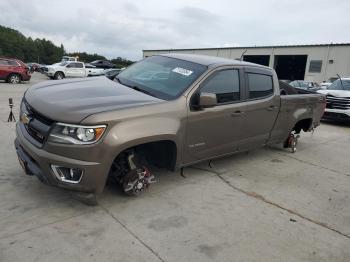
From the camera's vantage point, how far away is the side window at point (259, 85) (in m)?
5.56

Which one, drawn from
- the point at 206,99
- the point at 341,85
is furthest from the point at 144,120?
the point at 341,85

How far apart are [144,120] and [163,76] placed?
120 cm

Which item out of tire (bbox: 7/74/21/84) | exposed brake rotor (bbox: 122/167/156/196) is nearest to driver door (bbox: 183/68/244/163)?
exposed brake rotor (bbox: 122/167/156/196)

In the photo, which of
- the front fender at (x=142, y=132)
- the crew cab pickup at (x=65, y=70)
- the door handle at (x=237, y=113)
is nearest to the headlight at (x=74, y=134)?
the front fender at (x=142, y=132)

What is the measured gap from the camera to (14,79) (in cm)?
2186

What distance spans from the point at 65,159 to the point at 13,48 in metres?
103

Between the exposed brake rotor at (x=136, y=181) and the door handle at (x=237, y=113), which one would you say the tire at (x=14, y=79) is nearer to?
the door handle at (x=237, y=113)

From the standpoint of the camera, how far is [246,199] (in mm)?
4586

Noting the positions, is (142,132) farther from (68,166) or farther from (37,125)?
(37,125)

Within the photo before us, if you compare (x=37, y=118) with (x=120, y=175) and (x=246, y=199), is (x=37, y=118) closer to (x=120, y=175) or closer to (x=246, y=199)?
(x=120, y=175)

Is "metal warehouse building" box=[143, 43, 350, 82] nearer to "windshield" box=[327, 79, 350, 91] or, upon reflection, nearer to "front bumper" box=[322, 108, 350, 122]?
"windshield" box=[327, 79, 350, 91]

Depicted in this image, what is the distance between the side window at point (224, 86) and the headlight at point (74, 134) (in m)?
1.71

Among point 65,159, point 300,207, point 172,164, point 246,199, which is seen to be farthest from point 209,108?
point 65,159

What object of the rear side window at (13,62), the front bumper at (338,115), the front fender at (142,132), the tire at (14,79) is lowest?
the tire at (14,79)
